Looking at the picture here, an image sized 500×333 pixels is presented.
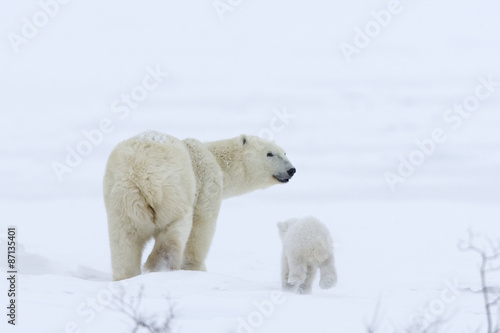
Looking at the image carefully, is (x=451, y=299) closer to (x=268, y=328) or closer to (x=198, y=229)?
(x=268, y=328)

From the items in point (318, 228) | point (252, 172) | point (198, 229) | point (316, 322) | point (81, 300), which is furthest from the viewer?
point (252, 172)

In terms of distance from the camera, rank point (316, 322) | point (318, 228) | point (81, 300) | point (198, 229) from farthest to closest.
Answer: point (198, 229), point (318, 228), point (81, 300), point (316, 322)

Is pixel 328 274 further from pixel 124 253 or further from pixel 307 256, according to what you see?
pixel 124 253

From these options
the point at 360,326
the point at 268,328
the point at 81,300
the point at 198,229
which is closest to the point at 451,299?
the point at 360,326

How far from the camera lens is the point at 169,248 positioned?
4.84 m

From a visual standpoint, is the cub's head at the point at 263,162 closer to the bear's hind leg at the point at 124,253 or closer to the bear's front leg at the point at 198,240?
the bear's front leg at the point at 198,240

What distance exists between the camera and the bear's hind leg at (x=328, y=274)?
15.0 feet

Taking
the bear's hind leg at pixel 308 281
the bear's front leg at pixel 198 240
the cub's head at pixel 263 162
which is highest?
the cub's head at pixel 263 162

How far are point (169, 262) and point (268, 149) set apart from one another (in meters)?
1.91

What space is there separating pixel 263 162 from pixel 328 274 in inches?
75.6

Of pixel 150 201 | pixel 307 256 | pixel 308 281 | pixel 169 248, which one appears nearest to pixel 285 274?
pixel 308 281

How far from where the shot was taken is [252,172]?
632 cm

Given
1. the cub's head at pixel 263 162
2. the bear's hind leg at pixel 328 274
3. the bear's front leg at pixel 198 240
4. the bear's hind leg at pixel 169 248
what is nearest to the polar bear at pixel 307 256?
the bear's hind leg at pixel 328 274

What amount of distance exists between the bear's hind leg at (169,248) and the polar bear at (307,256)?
2.38 feet
